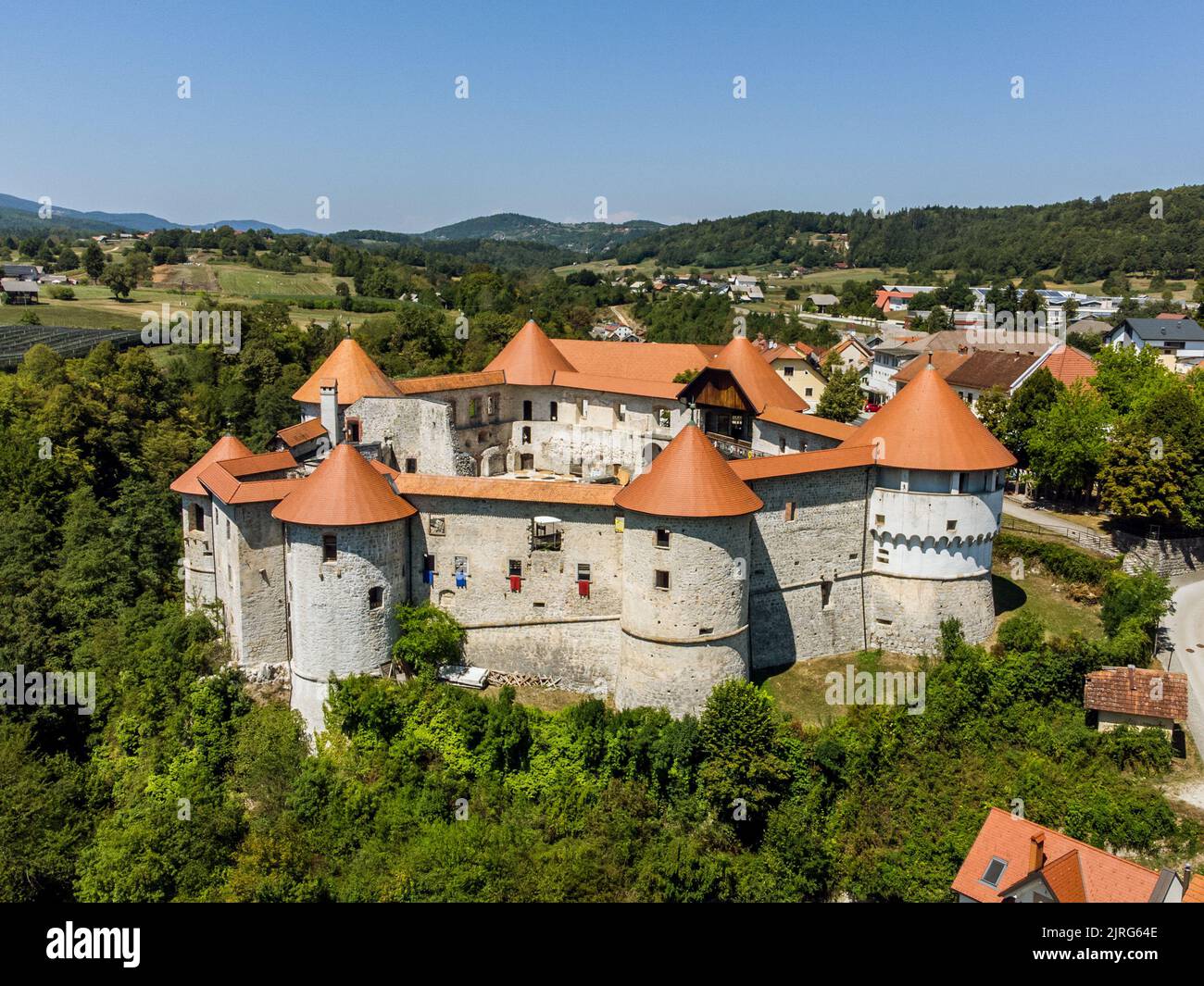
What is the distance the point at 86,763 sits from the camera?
4250cm

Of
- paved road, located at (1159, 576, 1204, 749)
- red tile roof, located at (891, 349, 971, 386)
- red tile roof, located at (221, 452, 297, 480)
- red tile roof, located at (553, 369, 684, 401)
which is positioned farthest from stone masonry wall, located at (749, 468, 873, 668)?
red tile roof, located at (891, 349, 971, 386)

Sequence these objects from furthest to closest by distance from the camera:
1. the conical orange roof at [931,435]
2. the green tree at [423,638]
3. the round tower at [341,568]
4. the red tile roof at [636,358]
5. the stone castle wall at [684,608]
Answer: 1. the red tile roof at [636,358]
2. the conical orange roof at [931,435]
3. the green tree at [423,638]
4. the round tower at [341,568]
5. the stone castle wall at [684,608]

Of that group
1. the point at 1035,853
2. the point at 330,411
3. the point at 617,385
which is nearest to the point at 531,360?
the point at 617,385

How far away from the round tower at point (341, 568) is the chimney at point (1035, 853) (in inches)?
896

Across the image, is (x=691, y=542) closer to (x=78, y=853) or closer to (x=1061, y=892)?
(x=1061, y=892)

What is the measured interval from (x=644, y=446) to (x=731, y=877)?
3036 cm

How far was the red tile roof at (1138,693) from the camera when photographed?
34.7m

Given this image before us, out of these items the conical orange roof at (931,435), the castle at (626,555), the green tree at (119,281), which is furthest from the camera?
the green tree at (119,281)

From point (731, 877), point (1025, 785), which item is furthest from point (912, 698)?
point (731, 877)

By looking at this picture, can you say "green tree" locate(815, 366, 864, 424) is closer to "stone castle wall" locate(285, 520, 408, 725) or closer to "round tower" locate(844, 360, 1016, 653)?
"round tower" locate(844, 360, 1016, 653)

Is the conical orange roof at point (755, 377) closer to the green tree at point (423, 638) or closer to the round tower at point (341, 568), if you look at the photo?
the green tree at point (423, 638)

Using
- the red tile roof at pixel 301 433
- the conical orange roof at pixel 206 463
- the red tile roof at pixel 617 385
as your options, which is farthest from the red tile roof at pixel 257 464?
the red tile roof at pixel 617 385

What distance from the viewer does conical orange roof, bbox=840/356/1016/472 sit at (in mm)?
39875

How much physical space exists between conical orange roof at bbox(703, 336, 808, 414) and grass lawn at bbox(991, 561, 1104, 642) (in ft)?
46.3
